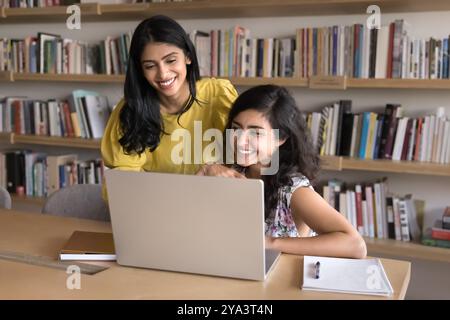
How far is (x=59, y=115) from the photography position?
3023mm

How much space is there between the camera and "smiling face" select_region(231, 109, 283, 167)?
4.59 ft

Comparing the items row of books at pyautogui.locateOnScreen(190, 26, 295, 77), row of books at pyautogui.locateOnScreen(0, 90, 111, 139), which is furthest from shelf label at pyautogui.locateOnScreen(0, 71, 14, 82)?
row of books at pyautogui.locateOnScreen(190, 26, 295, 77)

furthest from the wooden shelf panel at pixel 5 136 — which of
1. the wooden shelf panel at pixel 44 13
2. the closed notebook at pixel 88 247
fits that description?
the closed notebook at pixel 88 247

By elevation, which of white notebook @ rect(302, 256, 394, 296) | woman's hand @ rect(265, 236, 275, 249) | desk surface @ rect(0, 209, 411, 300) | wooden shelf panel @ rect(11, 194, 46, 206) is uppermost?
woman's hand @ rect(265, 236, 275, 249)

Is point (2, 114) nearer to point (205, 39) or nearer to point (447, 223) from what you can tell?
point (205, 39)

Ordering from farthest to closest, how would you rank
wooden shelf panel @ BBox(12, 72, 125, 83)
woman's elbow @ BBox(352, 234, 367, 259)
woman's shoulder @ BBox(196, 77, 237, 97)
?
wooden shelf panel @ BBox(12, 72, 125, 83) → woman's shoulder @ BBox(196, 77, 237, 97) → woman's elbow @ BBox(352, 234, 367, 259)

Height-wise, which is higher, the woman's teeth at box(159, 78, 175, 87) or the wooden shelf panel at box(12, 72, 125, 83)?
the wooden shelf panel at box(12, 72, 125, 83)

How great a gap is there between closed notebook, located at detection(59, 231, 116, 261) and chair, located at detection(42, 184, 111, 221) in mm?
447

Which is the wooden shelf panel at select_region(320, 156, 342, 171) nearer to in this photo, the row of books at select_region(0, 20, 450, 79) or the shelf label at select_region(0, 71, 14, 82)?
the row of books at select_region(0, 20, 450, 79)

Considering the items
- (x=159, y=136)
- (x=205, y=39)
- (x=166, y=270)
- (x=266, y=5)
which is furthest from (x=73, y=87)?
(x=166, y=270)

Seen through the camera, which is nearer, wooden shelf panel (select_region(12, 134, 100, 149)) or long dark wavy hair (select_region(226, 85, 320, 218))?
long dark wavy hair (select_region(226, 85, 320, 218))

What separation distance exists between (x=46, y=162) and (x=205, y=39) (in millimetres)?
1236

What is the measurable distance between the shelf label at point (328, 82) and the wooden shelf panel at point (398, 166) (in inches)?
12.8

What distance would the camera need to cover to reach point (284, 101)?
146cm
